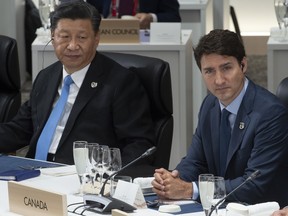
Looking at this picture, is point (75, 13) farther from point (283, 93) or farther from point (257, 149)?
point (257, 149)

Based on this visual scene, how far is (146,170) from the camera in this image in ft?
13.4

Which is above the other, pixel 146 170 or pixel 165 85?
pixel 165 85

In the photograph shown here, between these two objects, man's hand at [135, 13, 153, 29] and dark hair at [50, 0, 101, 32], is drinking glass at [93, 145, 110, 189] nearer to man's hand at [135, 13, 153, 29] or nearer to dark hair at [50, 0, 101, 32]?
dark hair at [50, 0, 101, 32]

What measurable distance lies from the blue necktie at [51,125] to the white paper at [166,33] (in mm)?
1541

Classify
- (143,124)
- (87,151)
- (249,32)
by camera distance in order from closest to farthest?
(87,151), (143,124), (249,32)

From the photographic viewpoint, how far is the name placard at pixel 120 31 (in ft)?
19.9

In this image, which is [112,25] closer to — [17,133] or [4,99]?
[4,99]

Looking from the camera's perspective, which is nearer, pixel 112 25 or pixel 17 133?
pixel 17 133

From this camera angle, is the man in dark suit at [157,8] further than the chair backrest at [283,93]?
Yes

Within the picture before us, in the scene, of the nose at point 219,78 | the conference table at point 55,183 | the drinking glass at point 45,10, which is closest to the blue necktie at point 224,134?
the nose at point 219,78

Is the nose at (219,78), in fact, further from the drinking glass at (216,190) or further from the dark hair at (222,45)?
the drinking glass at (216,190)

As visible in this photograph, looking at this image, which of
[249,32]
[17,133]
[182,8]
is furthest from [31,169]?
[249,32]

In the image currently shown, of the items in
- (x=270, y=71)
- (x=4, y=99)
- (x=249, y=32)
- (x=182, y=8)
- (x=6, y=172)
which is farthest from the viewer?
(x=249, y=32)

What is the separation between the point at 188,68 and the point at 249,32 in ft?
16.7
